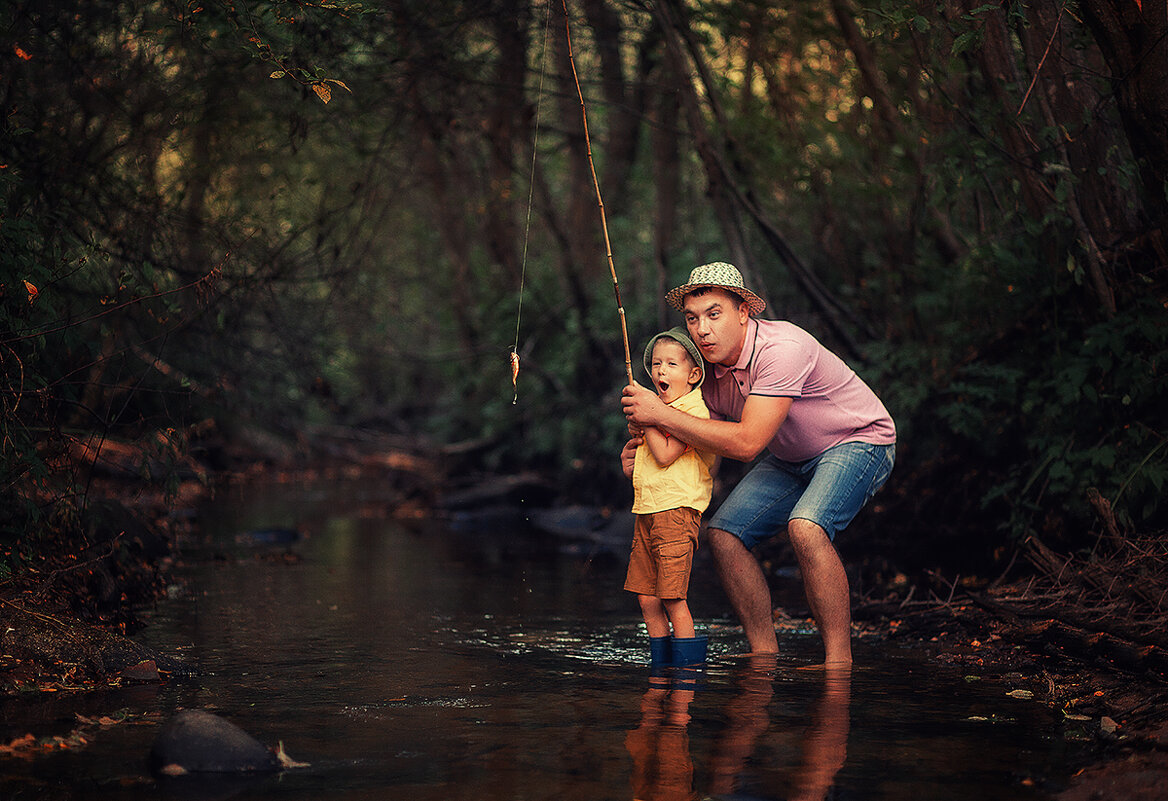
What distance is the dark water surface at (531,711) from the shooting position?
156 inches

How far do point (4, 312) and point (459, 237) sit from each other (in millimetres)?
13534

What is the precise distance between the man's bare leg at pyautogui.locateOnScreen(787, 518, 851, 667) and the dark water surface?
16 cm

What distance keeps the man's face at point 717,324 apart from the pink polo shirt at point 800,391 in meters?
0.05

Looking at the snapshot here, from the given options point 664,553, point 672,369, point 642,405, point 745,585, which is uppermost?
point 672,369

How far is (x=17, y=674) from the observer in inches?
203

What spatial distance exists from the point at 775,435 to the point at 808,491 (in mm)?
337

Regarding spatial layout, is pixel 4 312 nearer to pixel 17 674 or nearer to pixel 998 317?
pixel 17 674

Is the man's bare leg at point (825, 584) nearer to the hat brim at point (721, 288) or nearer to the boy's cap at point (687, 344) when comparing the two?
the boy's cap at point (687, 344)

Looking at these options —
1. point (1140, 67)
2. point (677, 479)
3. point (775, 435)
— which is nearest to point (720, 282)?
point (775, 435)

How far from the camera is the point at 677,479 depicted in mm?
5695

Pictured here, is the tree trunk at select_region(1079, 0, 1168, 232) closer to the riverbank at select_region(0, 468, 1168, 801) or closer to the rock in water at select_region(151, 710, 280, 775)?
the riverbank at select_region(0, 468, 1168, 801)

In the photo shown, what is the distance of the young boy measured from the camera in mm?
5609

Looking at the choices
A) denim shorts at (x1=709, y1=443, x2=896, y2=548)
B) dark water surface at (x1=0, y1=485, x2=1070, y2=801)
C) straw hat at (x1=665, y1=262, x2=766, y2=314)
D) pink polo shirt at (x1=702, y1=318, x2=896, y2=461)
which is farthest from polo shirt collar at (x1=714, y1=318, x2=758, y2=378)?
dark water surface at (x1=0, y1=485, x2=1070, y2=801)

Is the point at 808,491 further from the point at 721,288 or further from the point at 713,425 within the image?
the point at 721,288
